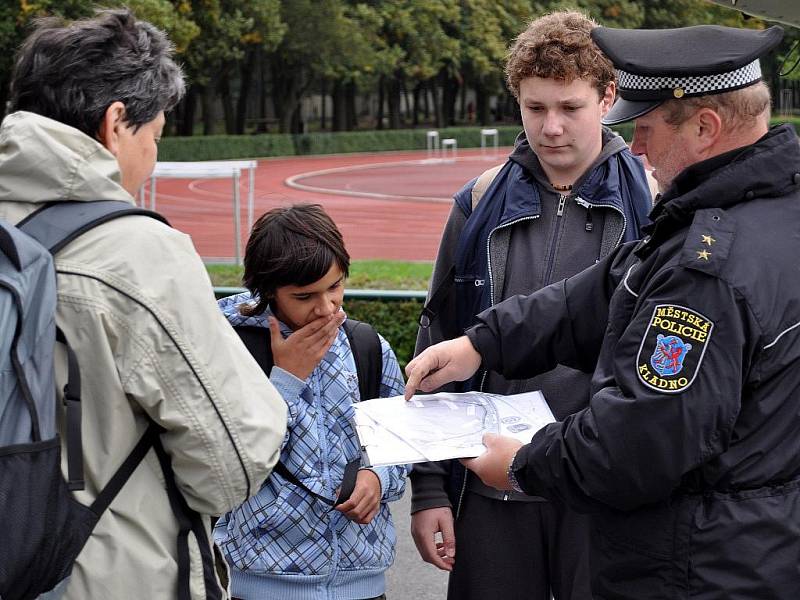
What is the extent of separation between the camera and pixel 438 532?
120 inches

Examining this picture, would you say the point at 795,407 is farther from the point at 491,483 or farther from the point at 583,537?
the point at 583,537

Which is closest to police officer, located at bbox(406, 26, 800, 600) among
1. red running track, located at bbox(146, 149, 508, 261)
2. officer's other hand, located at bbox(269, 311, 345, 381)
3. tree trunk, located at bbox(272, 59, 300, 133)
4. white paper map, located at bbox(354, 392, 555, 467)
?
white paper map, located at bbox(354, 392, 555, 467)

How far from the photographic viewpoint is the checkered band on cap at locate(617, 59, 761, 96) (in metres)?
2.16

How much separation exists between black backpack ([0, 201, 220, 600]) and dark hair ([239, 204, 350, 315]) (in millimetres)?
1004

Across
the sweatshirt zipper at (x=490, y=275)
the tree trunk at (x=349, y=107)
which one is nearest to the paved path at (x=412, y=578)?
the sweatshirt zipper at (x=490, y=275)

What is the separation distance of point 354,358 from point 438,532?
541mm

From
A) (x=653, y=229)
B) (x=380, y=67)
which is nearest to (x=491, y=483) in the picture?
(x=653, y=229)

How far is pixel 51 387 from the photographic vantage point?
5.98ft

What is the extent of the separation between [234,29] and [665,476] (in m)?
35.8

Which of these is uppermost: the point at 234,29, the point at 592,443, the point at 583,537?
the point at 234,29

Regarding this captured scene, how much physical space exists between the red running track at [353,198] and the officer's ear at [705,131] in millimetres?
11179

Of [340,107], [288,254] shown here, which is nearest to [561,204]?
[288,254]

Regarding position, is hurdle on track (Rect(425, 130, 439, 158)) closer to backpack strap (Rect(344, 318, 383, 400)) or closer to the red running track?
the red running track

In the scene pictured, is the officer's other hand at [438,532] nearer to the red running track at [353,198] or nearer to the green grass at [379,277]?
the green grass at [379,277]
